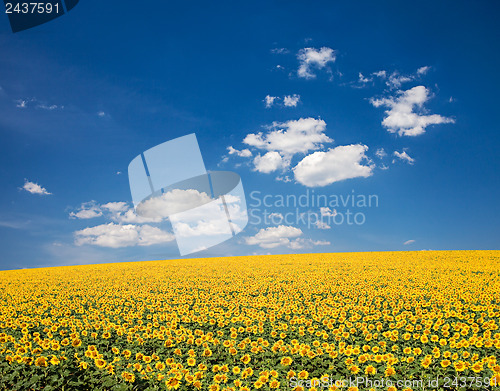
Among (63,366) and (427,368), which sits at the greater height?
(63,366)

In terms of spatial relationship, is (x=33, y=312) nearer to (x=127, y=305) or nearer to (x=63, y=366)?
(x=127, y=305)

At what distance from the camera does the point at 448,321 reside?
11.5 meters

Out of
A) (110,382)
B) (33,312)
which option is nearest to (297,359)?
(110,382)

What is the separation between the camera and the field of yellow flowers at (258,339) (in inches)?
270

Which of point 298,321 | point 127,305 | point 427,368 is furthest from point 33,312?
point 427,368

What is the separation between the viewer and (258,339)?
9016 mm

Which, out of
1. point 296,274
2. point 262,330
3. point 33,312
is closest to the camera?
point 262,330

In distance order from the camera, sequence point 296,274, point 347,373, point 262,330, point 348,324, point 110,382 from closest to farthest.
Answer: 1. point 110,382
2. point 347,373
3. point 262,330
4. point 348,324
5. point 296,274

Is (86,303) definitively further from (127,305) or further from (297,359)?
(297,359)

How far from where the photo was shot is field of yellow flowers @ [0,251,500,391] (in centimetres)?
685

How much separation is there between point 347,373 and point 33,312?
43.1 ft

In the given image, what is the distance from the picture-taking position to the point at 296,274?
23.0 meters

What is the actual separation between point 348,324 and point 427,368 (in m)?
3.35

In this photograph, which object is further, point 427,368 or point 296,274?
point 296,274
